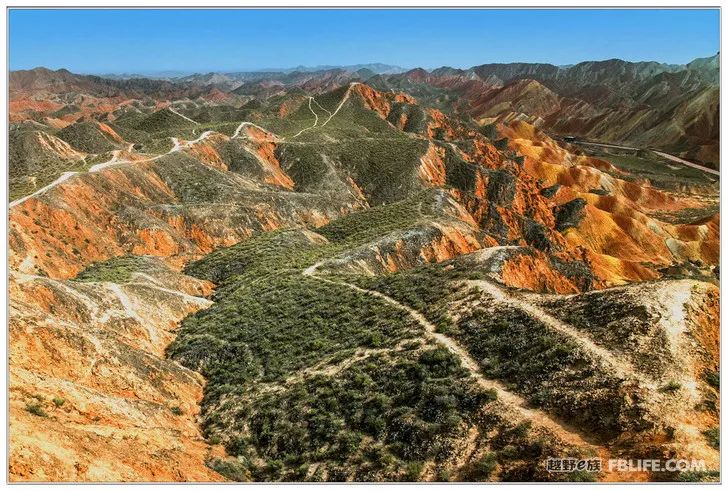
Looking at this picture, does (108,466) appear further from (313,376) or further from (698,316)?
(698,316)

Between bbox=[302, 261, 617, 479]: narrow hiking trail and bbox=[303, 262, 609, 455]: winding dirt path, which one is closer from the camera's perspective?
bbox=[302, 261, 617, 479]: narrow hiking trail

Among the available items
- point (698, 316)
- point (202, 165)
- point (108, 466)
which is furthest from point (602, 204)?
point (108, 466)

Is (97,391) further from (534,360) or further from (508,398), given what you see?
(534,360)

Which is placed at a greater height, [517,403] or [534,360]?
[534,360]

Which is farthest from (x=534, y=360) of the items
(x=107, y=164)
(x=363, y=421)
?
(x=107, y=164)

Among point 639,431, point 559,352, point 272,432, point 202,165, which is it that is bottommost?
point 272,432

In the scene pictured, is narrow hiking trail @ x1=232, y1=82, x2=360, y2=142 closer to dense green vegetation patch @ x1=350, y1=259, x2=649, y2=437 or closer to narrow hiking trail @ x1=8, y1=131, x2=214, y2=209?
narrow hiking trail @ x1=8, y1=131, x2=214, y2=209

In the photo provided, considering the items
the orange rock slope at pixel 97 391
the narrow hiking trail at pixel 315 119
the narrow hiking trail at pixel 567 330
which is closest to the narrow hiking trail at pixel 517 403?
the narrow hiking trail at pixel 567 330

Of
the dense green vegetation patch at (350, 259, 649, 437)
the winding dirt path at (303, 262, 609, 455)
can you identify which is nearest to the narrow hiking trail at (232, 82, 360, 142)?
the dense green vegetation patch at (350, 259, 649, 437)
